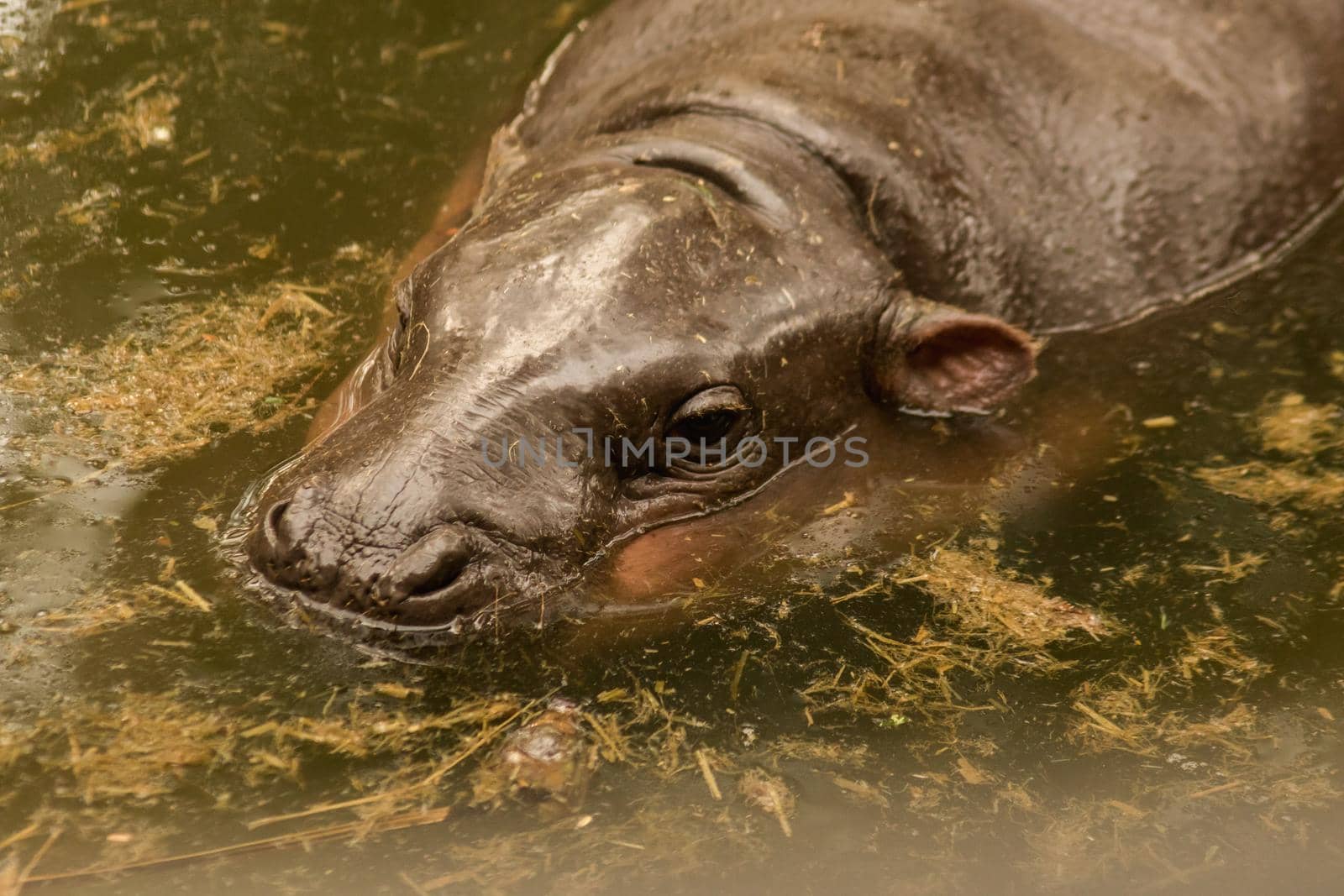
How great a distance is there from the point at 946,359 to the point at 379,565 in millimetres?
2266

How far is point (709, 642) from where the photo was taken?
4.47m

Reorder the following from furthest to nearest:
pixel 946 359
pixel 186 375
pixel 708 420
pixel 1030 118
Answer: pixel 1030 118 → pixel 186 375 → pixel 946 359 → pixel 708 420

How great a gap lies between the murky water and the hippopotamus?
8.7 inches

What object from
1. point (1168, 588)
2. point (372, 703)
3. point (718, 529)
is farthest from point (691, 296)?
point (1168, 588)

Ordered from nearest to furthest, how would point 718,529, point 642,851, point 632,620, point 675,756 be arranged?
point 642,851
point 675,756
point 632,620
point 718,529

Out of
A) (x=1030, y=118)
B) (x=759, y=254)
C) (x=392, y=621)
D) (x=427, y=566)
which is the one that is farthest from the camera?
(x=1030, y=118)

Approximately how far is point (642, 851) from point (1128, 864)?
131cm

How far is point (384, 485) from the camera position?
4.05 m

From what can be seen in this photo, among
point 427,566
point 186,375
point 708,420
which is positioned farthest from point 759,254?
point 186,375

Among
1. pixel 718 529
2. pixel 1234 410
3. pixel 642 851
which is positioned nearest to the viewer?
pixel 642 851

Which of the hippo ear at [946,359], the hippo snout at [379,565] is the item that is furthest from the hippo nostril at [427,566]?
the hippo ear at [946,359]

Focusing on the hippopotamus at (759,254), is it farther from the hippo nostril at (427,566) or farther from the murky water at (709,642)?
the murky water at (709,642)

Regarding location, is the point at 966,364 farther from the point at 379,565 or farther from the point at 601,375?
the point at 379,565

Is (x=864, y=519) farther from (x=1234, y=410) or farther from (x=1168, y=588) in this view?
(x=1234, y=410)
